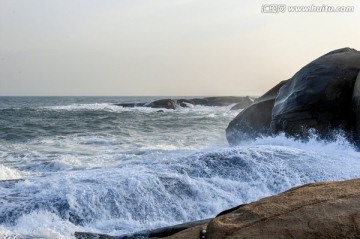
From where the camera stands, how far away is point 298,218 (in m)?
2.99

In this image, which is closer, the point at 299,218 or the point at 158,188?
the point at 299,218

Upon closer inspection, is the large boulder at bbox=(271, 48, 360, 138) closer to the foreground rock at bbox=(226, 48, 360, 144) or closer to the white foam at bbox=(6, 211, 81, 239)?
the foreground rock at bbox=(226, 48, 360, 144)

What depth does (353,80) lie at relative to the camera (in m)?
10.6

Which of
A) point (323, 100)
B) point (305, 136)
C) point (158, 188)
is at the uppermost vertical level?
point (323, 100)

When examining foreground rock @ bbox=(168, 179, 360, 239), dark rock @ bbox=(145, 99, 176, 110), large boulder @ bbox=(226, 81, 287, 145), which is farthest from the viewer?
dark rock @ bbox=(145, 99, 176, 110)

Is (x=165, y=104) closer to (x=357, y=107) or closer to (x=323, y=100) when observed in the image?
(x=323, y=100)

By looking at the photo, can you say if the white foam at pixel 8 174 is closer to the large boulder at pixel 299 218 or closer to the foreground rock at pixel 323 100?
the foreground rock at pixel 323 100

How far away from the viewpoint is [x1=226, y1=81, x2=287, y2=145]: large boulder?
44.3 feet

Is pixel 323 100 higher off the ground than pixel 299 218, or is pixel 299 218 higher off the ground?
pixel 323 100

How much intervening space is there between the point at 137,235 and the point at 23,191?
2.92m

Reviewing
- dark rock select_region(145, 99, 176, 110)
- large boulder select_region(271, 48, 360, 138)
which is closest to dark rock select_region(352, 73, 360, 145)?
large boulder select_region(271, 48, 360, 138)

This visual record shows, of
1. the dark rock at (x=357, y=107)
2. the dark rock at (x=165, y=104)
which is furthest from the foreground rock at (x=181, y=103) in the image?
the dark rock at (x=357, y=107)

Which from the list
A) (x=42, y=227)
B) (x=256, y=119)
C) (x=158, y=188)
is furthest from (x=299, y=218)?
(x=256, y=119)

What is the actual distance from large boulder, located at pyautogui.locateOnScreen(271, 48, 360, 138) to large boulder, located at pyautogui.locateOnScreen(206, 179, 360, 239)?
24.7ft
